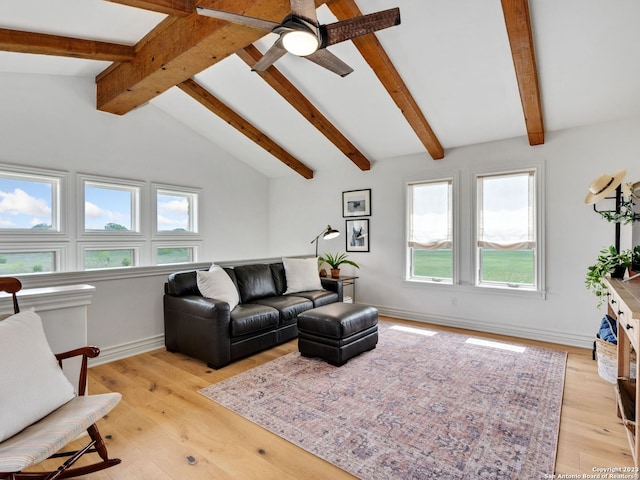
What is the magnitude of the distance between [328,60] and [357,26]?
397 millimetres

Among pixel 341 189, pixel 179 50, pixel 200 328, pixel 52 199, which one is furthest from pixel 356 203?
pixel 52 199

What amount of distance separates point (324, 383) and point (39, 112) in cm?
442

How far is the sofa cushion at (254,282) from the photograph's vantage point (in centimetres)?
405

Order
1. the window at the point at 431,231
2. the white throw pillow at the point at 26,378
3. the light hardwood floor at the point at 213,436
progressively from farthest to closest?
the window at the point at 431,231 → the light hardwood floor at the point at 213,436 → the white throw pillow at the point at 26,378

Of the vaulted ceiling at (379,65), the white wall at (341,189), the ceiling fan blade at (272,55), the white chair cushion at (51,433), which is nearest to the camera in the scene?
the white chair cushion at (51,433)

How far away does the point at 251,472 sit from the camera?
1829 millimetres

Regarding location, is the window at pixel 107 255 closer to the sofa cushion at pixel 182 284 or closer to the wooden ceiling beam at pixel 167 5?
the sofa cushion at pixel 182 284

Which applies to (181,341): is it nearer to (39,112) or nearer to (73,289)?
(73,289)

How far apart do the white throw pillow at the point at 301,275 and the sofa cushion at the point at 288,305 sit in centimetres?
36

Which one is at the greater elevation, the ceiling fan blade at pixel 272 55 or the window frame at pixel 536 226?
the ceiling fan blade at pixel 272 55

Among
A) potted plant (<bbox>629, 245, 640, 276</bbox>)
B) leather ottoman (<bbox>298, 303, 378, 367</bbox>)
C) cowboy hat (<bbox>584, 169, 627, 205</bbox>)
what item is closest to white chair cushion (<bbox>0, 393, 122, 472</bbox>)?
leather ottoman (<bbox>298, 303, 378, 367</bbox>)

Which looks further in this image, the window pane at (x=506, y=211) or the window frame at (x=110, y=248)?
the window frame at (x=110, y=248)

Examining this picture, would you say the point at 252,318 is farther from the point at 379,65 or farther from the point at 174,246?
the point at 379,65

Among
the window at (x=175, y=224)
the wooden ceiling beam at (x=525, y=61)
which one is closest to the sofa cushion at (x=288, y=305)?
the window at (x=175, y=224)
